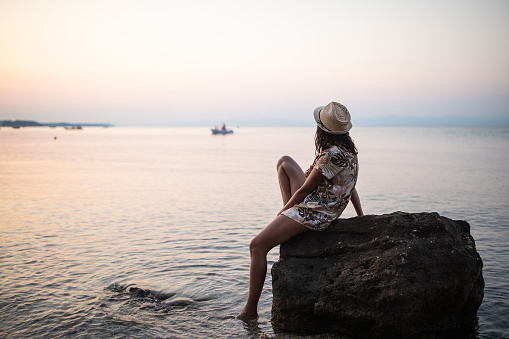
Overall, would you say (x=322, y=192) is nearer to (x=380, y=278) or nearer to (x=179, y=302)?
(x=380, y=278)

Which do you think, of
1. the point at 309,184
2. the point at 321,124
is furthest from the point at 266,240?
the point at 321,124

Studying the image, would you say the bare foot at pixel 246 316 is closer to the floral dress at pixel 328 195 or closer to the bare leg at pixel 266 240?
the bare leg at pixel 266 240

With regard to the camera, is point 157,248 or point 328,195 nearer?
point 328,195

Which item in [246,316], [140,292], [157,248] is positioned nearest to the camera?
[246,316]

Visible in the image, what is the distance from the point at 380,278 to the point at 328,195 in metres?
1.07

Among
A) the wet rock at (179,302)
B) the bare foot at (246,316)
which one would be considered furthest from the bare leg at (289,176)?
the wet rock at (179,302)

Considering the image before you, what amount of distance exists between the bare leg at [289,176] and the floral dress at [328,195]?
1.39 feet

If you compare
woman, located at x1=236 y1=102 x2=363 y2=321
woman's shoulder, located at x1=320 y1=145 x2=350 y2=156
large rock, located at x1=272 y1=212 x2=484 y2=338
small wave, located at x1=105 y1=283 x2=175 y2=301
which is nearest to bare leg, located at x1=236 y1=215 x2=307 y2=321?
woman, located at x1=236 y1=102 x2=363 y2=321

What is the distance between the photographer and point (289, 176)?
5.49 meters

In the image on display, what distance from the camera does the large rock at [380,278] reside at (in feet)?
14.4

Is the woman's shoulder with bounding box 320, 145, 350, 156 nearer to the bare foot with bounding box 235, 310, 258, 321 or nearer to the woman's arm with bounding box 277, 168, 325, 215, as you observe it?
the woman's arm with bounding box 277, 168, 325, 215

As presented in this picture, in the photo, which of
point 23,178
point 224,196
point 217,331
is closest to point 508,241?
point 217,331

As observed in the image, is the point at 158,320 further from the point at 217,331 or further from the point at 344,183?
the point at 344,183

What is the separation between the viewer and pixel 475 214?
12.0 metres
